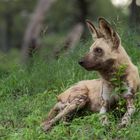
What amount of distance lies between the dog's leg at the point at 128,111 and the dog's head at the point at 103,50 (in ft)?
1.50

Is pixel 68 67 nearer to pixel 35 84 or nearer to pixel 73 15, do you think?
pixel 35 84

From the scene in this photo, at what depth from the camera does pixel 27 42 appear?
16797mm

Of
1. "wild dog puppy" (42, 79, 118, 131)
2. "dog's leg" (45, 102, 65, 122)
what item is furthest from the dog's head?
"dog's leg" (45, 102, 65, 122)

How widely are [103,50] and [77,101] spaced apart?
70 centimetres

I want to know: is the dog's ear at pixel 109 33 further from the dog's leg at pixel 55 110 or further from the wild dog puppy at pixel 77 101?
the dog's leg at pixel 55 110

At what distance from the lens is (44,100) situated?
862 centimetres

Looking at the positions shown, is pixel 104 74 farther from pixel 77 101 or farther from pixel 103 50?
pixel 77 101

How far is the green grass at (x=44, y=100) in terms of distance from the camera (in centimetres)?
680

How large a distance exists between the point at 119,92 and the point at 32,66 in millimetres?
2993

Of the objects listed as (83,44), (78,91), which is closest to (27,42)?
(83,44)

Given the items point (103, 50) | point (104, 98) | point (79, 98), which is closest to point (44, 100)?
point (79, 98)

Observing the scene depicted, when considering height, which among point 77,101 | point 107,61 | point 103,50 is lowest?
point 77,101

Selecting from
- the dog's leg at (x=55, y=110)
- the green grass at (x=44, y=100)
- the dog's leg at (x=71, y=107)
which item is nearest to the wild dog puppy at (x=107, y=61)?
the green grass at (x=44, y=100)

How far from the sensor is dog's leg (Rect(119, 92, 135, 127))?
701cm
